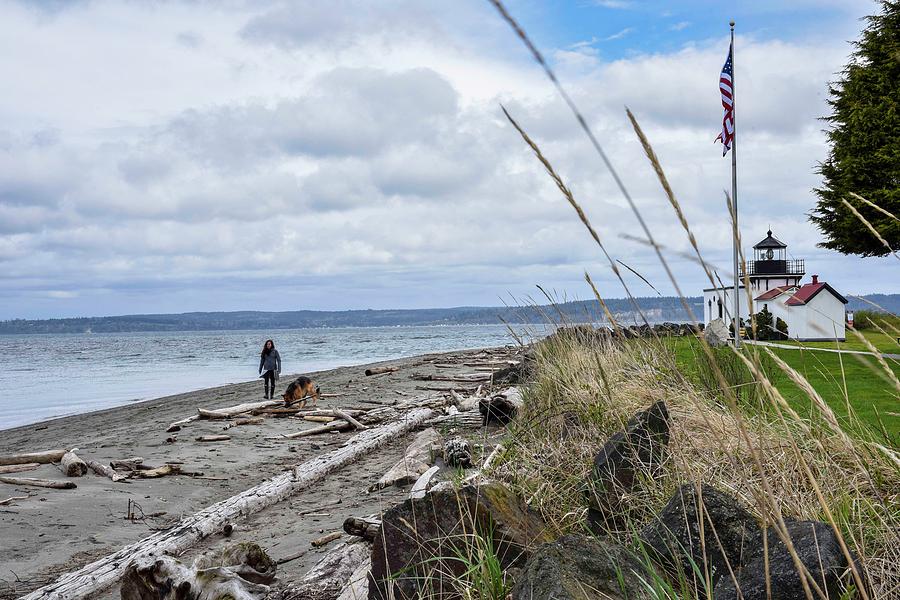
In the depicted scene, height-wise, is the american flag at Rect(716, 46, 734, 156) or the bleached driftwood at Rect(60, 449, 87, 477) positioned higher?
the american flag at Rect(716, 46, 734, 156)

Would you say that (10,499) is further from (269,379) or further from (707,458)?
(269,379)

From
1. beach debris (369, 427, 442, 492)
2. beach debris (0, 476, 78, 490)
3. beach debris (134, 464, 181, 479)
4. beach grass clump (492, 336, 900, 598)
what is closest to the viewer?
beach grass clump (492, 336, 900, 598)

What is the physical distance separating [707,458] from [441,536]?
1.39 m

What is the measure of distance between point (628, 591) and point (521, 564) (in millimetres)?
1019

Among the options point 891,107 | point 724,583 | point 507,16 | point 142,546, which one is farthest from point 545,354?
point 891,107

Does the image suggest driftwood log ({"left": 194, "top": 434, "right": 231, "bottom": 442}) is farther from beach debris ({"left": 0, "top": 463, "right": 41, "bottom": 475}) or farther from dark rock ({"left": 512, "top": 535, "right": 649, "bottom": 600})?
dark rock ({"left": 512, "top": 535, "right": 649, "bottom": 600})

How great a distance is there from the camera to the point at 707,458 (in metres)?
3.51

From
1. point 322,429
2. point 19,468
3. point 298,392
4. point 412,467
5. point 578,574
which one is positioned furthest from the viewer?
point 298,392

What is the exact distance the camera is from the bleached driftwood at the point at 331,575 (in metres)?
3.86

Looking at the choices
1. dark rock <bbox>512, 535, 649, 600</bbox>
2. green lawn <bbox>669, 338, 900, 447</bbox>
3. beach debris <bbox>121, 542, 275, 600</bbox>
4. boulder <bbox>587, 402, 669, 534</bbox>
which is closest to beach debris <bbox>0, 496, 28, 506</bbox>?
beach debris <bbox>121, 542, 275, 600</bbox>

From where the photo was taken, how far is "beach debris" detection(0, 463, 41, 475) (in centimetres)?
855

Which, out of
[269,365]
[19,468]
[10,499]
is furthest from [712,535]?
[269,365]

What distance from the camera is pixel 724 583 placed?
7.59 feet

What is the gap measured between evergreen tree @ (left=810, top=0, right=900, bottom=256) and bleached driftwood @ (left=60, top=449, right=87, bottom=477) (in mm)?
21017
